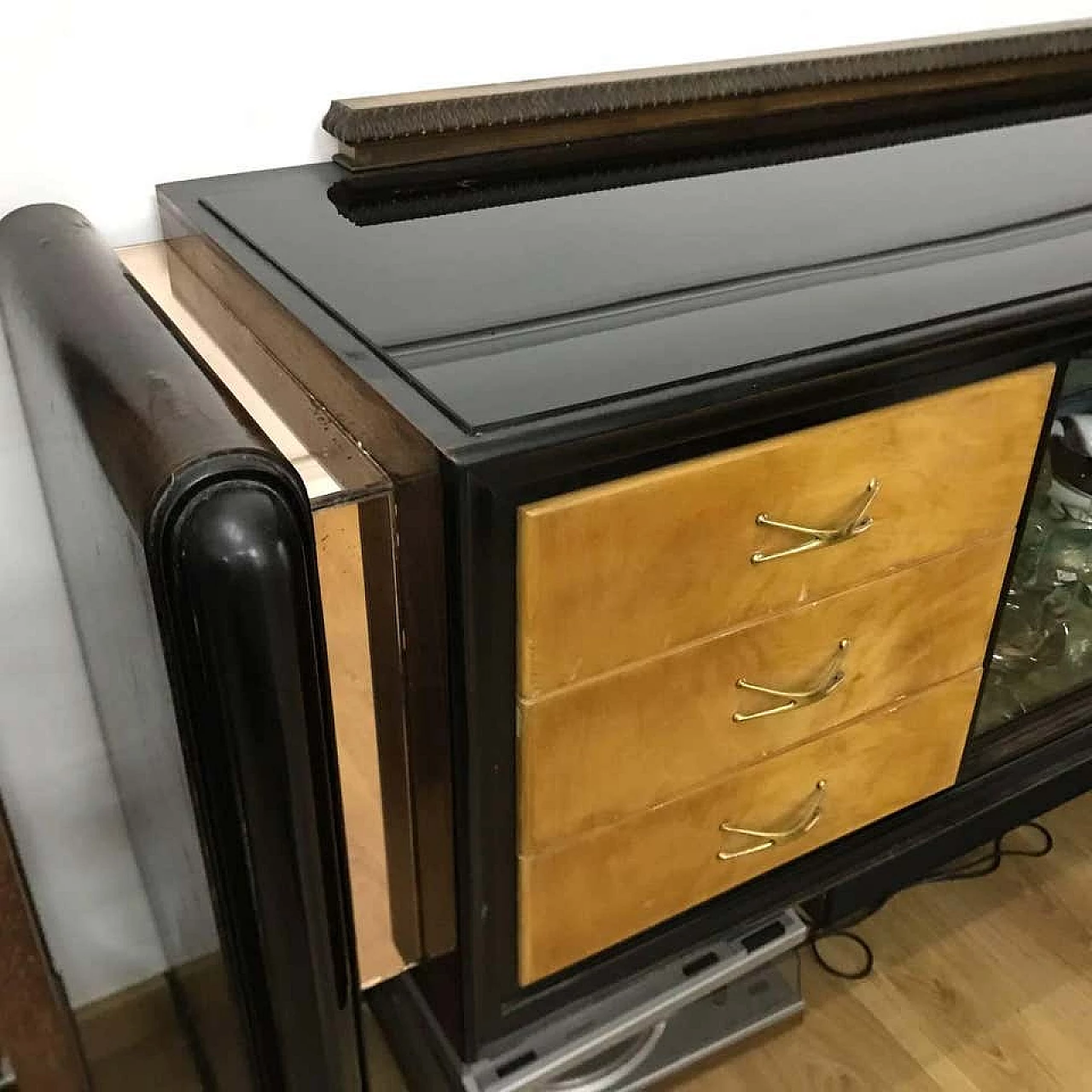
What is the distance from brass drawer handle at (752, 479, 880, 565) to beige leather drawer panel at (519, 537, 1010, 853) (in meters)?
0.05

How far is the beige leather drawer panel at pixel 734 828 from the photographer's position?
77cm

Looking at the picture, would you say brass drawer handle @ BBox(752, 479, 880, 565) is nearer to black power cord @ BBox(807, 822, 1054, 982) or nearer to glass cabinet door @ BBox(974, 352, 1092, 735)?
glass cabinet door @ BBox(974, 352, 1092, 735)

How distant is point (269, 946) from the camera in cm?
61

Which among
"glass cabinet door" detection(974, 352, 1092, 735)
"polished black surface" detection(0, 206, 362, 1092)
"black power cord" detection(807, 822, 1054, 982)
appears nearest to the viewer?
"polished black surface" detection(0, 206, 362, 1092)

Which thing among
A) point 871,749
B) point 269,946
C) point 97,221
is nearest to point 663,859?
point 871,749

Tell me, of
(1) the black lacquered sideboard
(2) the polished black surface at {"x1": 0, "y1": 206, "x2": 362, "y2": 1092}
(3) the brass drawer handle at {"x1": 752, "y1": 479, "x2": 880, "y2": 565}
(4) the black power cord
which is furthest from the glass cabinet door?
(2) the polished black surface at {"x1": 0, "y1": 206, "x2": 362, "y2": 1092}

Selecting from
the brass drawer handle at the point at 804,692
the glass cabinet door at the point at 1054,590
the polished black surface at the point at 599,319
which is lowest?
the glass cabinet door at the point at 1054,590

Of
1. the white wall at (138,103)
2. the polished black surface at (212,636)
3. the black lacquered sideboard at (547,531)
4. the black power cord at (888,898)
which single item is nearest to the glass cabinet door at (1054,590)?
the black lacquered sideboard at (547,531)

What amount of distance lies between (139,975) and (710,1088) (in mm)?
603

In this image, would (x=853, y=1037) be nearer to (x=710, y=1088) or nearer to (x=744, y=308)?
(x=710, y=1088)

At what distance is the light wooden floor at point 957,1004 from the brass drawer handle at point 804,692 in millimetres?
585

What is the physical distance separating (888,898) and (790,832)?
0.60 m

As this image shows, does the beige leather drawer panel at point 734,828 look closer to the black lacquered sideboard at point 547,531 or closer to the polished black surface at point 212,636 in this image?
the black lacquered sideboard at point 547,531

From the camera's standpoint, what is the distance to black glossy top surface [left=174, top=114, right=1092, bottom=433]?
651 mm
